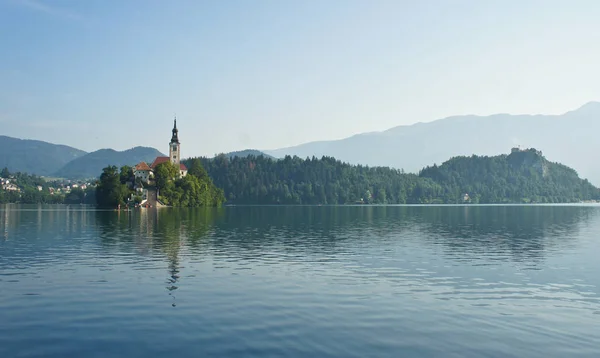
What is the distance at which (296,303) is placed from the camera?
78.0 feet

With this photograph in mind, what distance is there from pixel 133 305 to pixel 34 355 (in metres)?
7.21

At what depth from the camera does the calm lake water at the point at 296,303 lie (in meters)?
17.2

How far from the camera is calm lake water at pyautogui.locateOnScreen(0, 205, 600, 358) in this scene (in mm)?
17250

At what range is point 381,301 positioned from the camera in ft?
79.8

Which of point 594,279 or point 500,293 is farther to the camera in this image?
point 594,279

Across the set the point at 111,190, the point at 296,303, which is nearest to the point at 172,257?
the point at 296,303

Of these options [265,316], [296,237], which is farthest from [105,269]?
[296,237]

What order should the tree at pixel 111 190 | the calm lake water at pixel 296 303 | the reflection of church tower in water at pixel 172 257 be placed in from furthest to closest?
1. the tree at pixel 111 190
2. the reflection of church tower in water at pixel 172 257
3. the calm lake water at pixel 296 303

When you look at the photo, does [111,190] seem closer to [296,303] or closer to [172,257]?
[172,257]

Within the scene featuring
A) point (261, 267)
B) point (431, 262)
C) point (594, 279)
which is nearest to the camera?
point (594, 279)

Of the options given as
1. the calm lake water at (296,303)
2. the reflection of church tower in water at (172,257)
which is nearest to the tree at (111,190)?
the reflection of church tower in water at (172,257)

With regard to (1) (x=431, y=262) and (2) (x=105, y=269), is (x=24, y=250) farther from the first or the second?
(1) (x=431, y=262)

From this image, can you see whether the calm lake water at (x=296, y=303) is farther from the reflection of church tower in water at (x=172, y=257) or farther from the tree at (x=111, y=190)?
the tree at (x=111, y=190)

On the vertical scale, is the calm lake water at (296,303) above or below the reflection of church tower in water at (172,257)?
below
